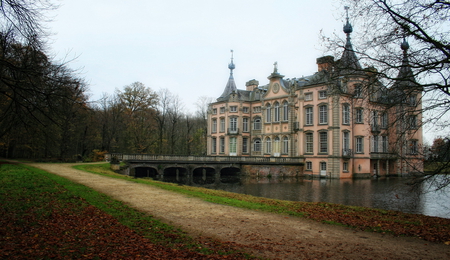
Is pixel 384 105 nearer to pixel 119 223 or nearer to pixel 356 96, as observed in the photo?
pixel 356 96

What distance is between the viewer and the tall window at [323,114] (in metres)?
36.3

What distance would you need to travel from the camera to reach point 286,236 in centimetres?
704

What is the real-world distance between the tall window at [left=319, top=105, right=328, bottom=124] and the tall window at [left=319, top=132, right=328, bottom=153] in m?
1.38

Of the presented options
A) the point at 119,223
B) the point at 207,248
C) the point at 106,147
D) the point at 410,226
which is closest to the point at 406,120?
the point at 410,226

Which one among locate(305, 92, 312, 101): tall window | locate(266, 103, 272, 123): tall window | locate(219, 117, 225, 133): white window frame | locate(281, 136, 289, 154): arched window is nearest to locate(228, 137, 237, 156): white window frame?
locate(219, 117, 225, 133): white window frame

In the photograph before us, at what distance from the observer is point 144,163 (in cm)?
3073

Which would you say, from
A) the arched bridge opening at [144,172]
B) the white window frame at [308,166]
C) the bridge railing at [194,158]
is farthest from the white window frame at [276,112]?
the arched bridge opening at [144,172]

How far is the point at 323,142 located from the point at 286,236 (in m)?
31.3

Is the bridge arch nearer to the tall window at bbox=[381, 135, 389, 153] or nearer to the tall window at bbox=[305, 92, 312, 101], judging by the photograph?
the tall window at bbox=[305, 92, 312, 101]

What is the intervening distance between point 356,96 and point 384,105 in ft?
2.97

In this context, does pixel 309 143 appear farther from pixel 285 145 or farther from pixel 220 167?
pixel 220 167

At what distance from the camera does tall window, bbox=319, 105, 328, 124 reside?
119ft

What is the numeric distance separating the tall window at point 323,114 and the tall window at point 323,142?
1.38 metres

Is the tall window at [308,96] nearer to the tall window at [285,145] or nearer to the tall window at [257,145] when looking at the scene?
the tall window at [285,145]
